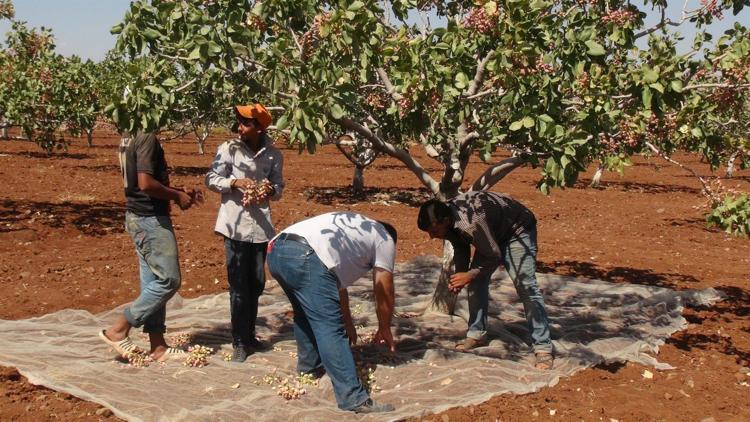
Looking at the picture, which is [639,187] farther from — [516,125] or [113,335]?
[113,335]

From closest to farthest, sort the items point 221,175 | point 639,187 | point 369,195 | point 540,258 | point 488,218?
point 221,175 < point 488,218 < point 540,258 < point 369,195 < point 639,187

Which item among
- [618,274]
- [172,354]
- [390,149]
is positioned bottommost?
[618,274]

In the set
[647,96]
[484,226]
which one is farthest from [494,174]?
[647,96]

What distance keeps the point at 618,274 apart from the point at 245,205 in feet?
22.4

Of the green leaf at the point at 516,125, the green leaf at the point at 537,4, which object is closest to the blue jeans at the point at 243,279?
the green leaf at the point at 516,125

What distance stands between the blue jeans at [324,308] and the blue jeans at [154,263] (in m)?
1.03

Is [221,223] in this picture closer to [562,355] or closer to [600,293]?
[562,355]

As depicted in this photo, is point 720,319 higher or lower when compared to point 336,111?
lower

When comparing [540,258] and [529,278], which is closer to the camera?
[529,278]

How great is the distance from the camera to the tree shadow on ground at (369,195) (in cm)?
1909

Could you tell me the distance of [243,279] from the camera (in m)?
5.66

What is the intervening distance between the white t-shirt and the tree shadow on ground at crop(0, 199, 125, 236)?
8.62 m

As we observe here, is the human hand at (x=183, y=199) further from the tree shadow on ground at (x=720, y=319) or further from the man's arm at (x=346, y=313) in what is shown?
the tree shadow on ground at (x=720, y=319)

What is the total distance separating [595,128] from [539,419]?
222cm
